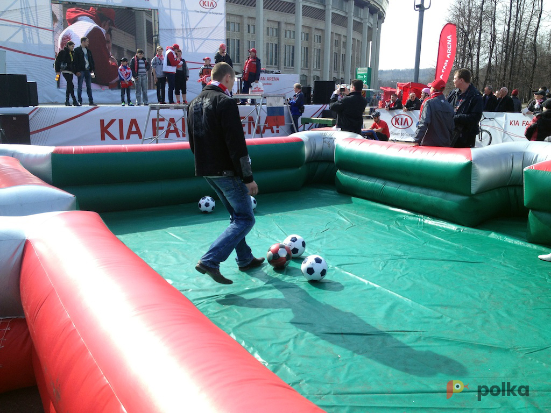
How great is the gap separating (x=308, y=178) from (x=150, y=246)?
4013 mm

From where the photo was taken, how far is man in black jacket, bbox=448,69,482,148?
639cm

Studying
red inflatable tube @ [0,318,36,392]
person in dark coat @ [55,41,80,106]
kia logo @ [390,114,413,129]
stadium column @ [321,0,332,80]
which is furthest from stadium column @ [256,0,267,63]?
red inflatable tube @ [0,318,36,392]

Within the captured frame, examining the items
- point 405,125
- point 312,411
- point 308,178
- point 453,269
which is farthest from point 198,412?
point 405,125

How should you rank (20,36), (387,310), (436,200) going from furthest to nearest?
(20,36), (436,200), (387,310)

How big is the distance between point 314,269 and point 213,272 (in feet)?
2.97

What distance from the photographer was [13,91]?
35.8ft

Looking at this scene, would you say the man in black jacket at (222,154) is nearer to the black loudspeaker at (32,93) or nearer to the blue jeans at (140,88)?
the black loudspeaker at (32,93)

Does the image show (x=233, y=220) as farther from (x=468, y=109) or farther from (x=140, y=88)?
(x=140, y=88)

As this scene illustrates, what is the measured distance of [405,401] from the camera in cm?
260

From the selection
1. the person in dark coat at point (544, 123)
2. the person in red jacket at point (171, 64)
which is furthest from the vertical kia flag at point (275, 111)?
the person in dark coat at point (544, 123)

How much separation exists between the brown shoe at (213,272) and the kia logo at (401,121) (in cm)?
1304

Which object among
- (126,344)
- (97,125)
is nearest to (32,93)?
(97,125)

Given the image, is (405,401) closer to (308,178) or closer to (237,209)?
(237,209)

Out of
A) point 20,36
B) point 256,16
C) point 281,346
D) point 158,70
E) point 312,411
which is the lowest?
point 281,346
